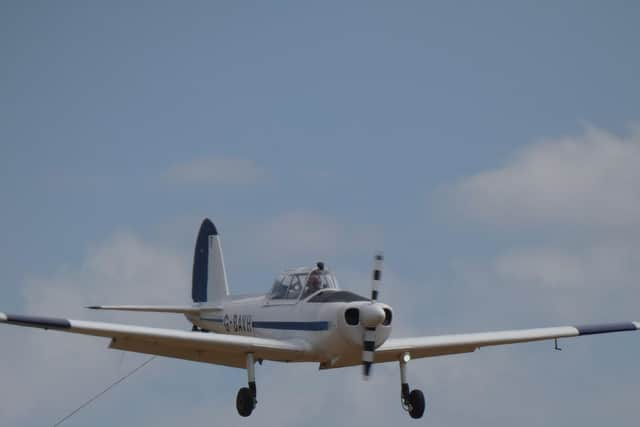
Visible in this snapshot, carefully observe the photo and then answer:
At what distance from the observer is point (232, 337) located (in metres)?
24.2

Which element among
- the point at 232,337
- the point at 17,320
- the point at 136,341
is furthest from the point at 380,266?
the point at 17,320

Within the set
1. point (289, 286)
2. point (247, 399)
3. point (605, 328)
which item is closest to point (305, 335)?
point (289, 286)

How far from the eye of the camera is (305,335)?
24203 millimetres

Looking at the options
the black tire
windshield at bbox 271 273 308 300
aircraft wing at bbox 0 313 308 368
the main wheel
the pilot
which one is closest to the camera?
aircraft wing at bbox 0 313 308 368

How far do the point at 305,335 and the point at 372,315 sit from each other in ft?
6.83

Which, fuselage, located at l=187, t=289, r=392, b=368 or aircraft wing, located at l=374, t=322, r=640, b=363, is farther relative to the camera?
aircraft wing, located at l=374, t=322, r=640, b=363

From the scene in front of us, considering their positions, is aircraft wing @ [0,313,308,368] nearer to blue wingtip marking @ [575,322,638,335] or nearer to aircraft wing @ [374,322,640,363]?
aircraft wing @ [374,322,640,363]

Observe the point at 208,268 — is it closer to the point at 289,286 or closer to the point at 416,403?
the point at 289,286

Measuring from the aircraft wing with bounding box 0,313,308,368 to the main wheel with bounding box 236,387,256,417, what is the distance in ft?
2.94

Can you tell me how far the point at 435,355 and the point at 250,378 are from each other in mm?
4903

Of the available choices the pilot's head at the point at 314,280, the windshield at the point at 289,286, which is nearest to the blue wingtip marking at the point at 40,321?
the windshield at the point at 289,286

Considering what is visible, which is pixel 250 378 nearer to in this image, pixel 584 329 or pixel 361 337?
pixel 361 337

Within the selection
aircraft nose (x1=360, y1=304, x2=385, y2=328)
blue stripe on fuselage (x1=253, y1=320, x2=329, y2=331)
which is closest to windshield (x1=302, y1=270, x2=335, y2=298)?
blue stripe on fuselage (x1=253, y1=320, x2=329, y2=331)

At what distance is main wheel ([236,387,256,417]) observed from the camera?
938 inches
